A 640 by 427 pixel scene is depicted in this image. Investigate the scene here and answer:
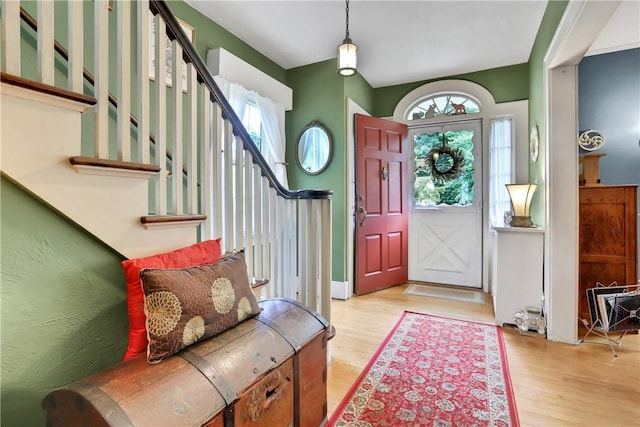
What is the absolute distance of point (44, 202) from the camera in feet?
3.01

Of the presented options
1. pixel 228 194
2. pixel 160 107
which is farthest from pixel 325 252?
pixel 160 107

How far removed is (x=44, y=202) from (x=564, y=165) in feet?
10.1

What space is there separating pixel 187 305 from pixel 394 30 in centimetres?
299

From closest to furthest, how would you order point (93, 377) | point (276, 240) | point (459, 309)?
point (93, 377), point (276, 240), point (459, 309)

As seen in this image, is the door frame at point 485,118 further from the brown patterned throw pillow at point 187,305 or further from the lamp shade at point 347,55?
the brown patterned throw pillow at point 187,305

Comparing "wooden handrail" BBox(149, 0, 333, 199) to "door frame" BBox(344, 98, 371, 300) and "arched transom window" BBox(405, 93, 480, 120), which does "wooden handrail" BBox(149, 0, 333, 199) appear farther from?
"arched transom window" BBox(405, 93, 480, 120)

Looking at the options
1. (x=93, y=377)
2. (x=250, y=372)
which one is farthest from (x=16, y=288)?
(x=250, y=372)

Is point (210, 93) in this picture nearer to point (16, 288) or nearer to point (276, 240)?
point (276, 240)

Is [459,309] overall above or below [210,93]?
below

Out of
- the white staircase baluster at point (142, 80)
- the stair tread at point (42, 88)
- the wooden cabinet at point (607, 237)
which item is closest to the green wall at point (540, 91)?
the wooden cabinet at point (607, 237)

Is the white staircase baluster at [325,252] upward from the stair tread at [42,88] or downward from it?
downward

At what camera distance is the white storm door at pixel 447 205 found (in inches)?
153

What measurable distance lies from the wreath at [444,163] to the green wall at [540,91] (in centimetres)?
81

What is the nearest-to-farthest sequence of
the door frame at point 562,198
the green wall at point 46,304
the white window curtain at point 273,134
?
the green wall at point 46,304 → the door frame at point 562,198 → the white window curtain at point 273,134
